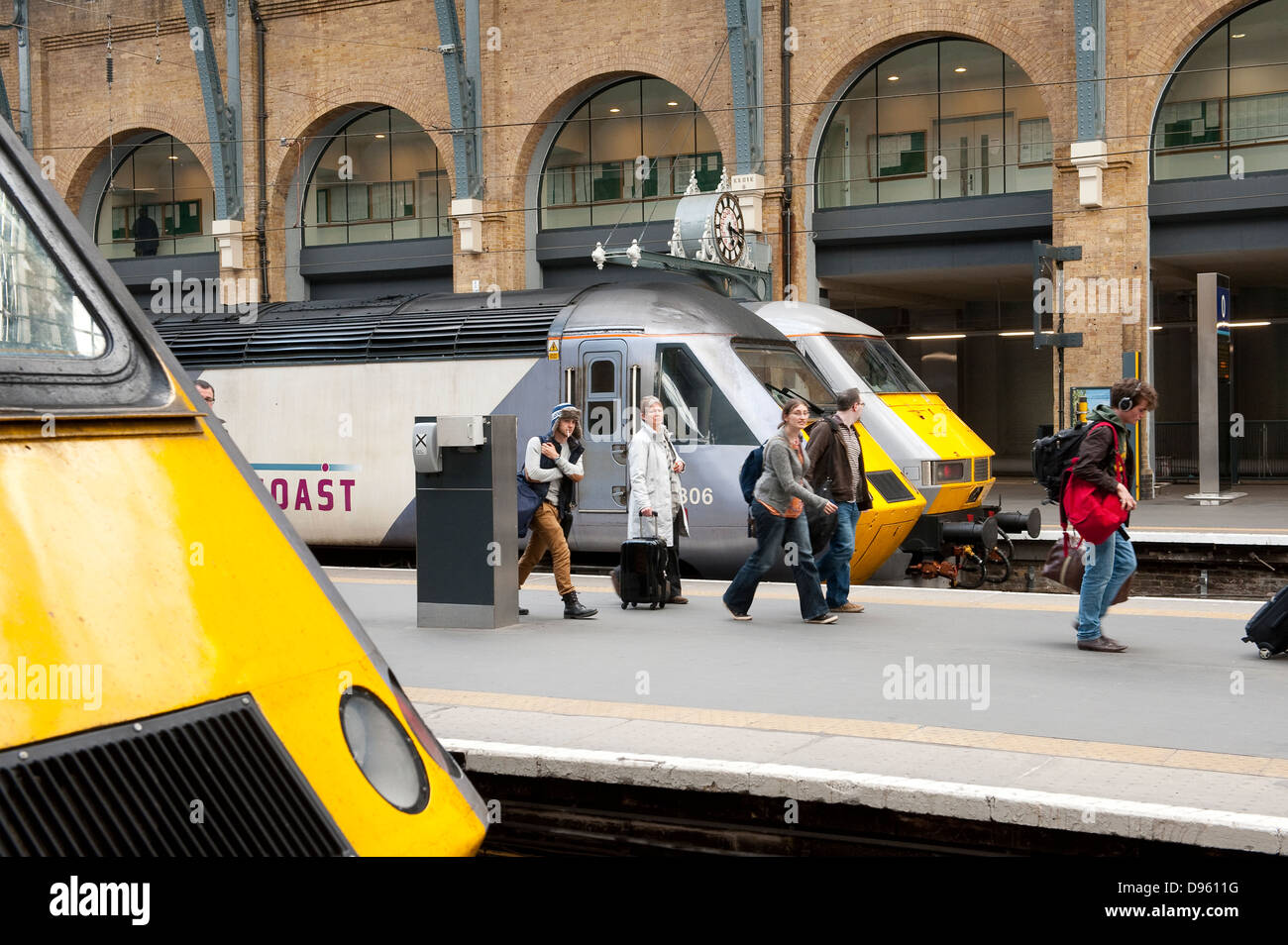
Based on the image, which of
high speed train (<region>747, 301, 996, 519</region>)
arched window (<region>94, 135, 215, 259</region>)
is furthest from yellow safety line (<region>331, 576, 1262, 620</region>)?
arched window (<region>94, 135, 215, 259</region>)

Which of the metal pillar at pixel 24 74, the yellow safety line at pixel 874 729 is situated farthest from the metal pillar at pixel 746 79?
the yellow safety line at pixel 874 729

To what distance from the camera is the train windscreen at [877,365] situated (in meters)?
16.2

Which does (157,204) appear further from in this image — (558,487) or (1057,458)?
(1057,458)

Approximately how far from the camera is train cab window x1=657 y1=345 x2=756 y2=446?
13.6 metres

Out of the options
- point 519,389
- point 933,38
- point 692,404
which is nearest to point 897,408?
point 692,404

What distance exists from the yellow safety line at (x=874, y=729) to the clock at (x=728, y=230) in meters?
17.0

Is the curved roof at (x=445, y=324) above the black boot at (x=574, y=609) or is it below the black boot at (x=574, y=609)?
above

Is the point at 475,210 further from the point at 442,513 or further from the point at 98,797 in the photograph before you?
the point at 98,797

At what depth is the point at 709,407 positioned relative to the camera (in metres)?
13.7

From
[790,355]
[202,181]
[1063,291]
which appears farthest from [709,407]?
[202,181]

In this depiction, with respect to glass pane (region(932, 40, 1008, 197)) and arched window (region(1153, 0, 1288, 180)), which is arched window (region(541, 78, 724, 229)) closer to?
glass pane (region(932, 40, 1008, 197))

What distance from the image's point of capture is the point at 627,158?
2881 cm

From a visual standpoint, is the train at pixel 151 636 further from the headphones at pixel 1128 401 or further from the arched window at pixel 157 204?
the arched window at pixel 157 204

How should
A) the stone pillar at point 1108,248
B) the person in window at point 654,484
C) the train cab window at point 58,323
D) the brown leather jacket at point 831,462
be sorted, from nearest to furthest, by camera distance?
the train cab window at point 58,323 → the brown leather jacket at point 831,462 → the person in window at point 654,484 → the stone pillar at point 1108,248
